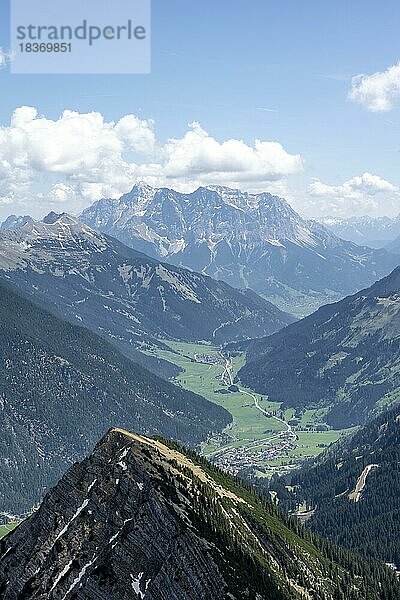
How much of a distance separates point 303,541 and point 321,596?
38819mm

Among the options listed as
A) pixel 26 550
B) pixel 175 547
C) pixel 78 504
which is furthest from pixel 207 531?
pixel 26 550

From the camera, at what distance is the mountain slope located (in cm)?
12075

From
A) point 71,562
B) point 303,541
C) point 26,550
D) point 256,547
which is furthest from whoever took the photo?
point 303,541

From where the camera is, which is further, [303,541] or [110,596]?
[303,541]

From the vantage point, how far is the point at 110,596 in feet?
390

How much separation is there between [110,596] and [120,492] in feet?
68.6

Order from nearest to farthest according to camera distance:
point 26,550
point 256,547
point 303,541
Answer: point 26,550 < point 256,547 < point 303,541

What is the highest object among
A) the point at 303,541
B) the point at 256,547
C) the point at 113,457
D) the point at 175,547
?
the point at 113,457

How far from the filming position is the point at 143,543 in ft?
410

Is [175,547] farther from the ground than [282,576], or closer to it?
farther from the ground

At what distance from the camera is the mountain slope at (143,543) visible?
120750mm

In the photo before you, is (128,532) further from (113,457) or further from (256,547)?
(256,547)

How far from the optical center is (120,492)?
135 m

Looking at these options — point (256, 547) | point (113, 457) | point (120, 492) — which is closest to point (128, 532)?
point (120, 492)
